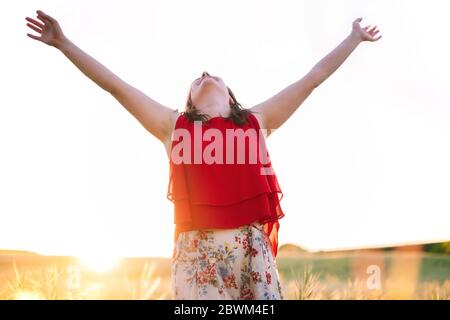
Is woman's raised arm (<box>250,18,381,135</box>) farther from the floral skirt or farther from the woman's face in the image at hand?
the floral skirt

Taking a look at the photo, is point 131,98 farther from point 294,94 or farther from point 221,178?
point 294,94

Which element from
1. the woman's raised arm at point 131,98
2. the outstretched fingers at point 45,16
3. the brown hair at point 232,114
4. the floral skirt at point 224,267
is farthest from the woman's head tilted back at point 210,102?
the outstretched fingers at point 45,16

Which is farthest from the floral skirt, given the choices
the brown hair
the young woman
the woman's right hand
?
the woman's right hand

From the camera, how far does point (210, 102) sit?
4.34 m

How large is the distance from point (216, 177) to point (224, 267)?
52 cm

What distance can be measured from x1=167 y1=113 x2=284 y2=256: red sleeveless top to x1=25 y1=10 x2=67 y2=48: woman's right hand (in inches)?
36.6

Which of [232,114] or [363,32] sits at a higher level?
[363,32]

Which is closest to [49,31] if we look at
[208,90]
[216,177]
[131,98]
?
[131,98]

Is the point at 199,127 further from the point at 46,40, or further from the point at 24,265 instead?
the point at 24,265

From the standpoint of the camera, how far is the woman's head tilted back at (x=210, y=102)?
14.0 ft

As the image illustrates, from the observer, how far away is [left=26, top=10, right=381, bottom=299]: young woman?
12.8 ft

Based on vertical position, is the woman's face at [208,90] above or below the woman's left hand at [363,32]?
below

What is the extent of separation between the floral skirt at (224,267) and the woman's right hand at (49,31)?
1.49m

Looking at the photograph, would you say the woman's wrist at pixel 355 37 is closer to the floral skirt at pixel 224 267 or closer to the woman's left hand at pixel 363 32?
the woman's left hand at pixel 363 32
